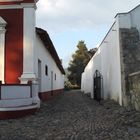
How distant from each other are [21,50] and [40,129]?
6575 millimetres

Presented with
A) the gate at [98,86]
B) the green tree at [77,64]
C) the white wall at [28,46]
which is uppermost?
Answer: the green tree at [77,64]

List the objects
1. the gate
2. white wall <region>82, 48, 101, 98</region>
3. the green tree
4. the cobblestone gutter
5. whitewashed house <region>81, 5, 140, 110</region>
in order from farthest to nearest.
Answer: the green tree
white wall <region>82, 48, 101, 98</region>
the gate
whitewashed house <region>81, 5, 140, 110</region>
the cobblestone gutter

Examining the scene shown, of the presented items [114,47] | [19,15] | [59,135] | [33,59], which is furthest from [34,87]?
[59,135]

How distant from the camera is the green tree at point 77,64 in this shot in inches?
2734

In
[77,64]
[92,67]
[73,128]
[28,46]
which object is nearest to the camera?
[73,128]

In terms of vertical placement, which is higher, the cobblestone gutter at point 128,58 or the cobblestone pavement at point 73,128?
the cobblestone gutter at point 128,58

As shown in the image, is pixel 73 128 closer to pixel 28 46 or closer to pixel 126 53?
pixel 126 53

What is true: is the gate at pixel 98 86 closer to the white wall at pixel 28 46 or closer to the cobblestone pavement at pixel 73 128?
the white wall at pixel 28 46

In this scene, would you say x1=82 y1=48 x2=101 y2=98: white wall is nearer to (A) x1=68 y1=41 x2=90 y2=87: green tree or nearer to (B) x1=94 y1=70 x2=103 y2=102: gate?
(B) x1=94 y1=70 x2=103 y2=102: gate

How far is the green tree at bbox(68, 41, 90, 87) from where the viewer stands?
6944 centimetres

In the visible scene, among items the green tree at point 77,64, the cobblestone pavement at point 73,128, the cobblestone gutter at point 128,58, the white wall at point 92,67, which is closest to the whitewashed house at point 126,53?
the cobblestone gutter at point 128,58

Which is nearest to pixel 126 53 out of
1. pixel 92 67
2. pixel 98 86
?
pixel 98 86

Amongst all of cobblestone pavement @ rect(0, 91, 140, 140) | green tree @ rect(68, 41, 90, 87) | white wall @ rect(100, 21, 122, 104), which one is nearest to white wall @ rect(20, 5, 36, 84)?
cobblestone pavement @ rect(0, 91, 140, 140)

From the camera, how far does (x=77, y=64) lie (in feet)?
230
